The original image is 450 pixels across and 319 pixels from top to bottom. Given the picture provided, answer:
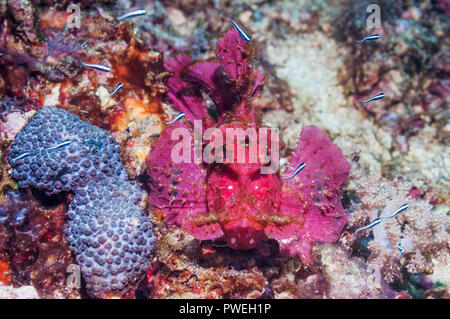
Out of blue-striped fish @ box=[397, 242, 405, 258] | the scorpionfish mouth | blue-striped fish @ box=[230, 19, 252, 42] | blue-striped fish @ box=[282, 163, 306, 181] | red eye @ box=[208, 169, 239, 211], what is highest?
blue-striped fish @ box=[230, 19, 252, 42]

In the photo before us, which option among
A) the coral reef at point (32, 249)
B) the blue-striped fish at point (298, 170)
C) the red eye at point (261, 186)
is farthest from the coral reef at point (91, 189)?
the blue-striped fish at point (298, 170)

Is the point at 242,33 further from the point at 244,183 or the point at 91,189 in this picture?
the point at 91,189

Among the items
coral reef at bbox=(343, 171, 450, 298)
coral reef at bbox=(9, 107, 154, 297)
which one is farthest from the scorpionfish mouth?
coral reef at bbox=(343, 171, 450, 298)

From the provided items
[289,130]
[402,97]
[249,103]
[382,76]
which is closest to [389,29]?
[382,76]

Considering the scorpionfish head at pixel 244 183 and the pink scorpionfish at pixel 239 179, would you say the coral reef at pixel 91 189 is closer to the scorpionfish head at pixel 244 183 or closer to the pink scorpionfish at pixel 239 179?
the pink scorpionfish at pixel 239 179

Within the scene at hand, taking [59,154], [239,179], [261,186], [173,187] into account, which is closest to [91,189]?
[59,154]

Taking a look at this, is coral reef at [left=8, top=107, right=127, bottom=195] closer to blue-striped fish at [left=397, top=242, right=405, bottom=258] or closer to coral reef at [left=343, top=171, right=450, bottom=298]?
coral reef at [left=343, top=171, right=450, bottom=298]
